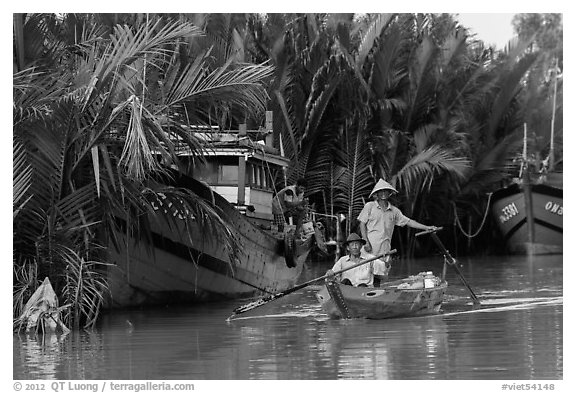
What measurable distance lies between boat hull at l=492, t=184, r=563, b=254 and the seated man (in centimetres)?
1917

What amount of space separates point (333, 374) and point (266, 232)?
8.72 metres

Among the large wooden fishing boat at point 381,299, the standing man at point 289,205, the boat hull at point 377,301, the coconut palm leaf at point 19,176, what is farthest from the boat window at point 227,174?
the coconut palm leaf at point 19,176

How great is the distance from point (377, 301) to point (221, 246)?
383cm

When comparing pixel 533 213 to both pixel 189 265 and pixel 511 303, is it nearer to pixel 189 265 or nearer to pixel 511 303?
pixel 511 303

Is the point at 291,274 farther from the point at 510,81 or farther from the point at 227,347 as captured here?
the point at 510,81

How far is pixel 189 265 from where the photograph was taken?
18.1 metres

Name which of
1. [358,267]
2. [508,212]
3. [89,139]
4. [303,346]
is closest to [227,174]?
[358,267]

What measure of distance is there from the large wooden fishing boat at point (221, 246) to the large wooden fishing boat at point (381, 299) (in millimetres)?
1854

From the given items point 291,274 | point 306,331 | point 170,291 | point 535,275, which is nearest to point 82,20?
point 170,291

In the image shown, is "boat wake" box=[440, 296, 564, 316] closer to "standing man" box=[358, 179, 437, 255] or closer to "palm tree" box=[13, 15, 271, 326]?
"standing man" box=[358, 179, 437, 255]

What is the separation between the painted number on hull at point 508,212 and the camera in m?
35.0

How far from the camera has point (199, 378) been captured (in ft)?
36.7

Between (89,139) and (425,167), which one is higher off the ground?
(425,167)

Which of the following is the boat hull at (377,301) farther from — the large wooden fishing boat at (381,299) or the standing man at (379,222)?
the standing man at (379,222)
